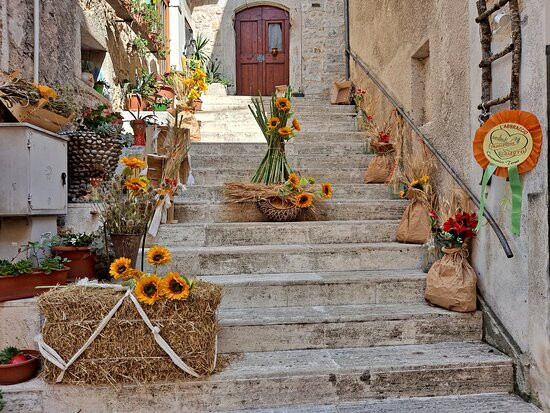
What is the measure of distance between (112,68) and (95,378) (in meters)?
3.95

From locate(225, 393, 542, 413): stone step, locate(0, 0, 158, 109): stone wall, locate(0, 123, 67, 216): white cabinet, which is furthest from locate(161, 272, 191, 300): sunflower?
locate(0, 0, 158, 109): stone wall

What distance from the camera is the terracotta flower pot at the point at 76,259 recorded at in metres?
2.33

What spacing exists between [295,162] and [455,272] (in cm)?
196

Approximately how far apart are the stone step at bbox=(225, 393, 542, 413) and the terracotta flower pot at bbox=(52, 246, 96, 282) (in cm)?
116

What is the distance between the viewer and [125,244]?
2.32 metres

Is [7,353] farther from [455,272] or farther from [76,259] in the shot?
[455,272]

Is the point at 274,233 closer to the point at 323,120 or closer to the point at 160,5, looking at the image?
the point at 323,120

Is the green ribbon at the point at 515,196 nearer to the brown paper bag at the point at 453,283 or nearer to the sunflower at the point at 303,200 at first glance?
the brown paper bag at the point at 453,283

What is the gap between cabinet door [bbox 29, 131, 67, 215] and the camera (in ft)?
7.70

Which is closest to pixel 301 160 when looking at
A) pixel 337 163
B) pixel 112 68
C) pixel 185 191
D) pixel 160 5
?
pixel 337 163

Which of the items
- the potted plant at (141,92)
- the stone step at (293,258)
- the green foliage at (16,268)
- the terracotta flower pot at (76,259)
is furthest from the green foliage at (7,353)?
the potted plant at (141,92)

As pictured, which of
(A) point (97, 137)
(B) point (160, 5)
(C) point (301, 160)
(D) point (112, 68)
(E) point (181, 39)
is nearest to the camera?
(A) point (97, 137)

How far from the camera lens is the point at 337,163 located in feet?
13.3

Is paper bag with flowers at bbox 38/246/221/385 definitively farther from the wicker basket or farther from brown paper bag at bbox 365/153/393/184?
brown paper bag at bbox 365/153/393/184
